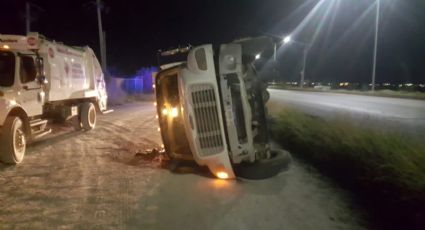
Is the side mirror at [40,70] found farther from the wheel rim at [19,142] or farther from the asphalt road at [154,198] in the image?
the asphalt road at [154,198]

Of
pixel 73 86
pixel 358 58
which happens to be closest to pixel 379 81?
pixel 358 58

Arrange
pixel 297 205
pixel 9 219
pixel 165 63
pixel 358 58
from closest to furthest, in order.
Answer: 1. pixel 9 219
2. pixel 297 205
3. pixel 165 63
4. pixel 358 58

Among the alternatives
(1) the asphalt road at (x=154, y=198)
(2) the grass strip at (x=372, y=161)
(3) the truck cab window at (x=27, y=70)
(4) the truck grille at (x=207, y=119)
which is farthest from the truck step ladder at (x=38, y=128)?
(2) the grass strip at (x=372, y=161)

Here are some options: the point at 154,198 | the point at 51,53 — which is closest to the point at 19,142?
the point at 51,53

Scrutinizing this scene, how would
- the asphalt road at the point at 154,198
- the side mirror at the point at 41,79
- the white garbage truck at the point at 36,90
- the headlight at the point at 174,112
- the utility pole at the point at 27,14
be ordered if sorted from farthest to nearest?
the utility pole at the point at 27,14 < the side mirror at the point at 41,79 < the white garbage truck at the point at 36,90 < the headlight at the point at 174,112 < the asphalt road at the point at 154,198

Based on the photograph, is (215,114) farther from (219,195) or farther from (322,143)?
(322,143)

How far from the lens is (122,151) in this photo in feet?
35.9

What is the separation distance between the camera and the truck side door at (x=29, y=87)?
420 inches

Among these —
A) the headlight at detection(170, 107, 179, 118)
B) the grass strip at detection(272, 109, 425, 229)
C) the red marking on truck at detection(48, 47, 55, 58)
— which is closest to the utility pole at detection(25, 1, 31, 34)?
the red marking on truck at detection(48, 47, 55, 58)

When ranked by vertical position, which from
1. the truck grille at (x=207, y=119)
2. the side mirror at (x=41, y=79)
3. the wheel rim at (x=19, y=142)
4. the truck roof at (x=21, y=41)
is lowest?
the wheel rim at (x=19, y=142)

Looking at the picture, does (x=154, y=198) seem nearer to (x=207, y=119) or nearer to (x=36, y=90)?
(x=207, y=119)

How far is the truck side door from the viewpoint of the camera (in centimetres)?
1066

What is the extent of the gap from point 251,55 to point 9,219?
480 cm

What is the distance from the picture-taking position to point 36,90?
11.5m
